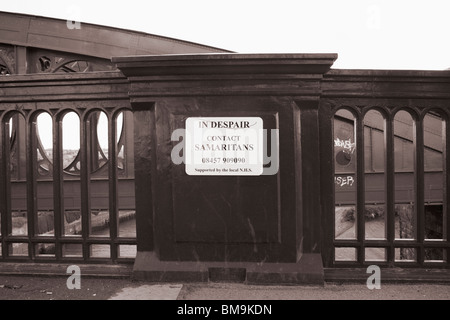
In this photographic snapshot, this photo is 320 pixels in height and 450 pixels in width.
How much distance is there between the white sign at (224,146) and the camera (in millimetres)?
2850

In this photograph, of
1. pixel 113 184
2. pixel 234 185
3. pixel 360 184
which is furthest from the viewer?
pixel 113 184

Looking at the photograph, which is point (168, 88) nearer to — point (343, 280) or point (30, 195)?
point (30, 195)

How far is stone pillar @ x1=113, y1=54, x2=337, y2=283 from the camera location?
282 cm

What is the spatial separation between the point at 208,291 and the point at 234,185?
0.76 m

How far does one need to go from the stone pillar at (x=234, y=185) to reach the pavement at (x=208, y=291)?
9 centimetres

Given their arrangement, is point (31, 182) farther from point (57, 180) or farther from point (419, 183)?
point (419, 183)

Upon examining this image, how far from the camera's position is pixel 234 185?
287 centimetres

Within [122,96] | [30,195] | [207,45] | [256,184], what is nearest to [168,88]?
[122,96]

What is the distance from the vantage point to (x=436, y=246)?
117 inches

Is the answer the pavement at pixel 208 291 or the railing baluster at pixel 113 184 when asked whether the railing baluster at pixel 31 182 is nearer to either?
the pavement at pixel 208 291

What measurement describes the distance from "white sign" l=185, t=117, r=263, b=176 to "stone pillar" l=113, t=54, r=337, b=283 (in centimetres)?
4

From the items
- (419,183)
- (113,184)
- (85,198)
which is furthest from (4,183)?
(419,183)

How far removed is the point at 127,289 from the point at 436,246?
231 cm

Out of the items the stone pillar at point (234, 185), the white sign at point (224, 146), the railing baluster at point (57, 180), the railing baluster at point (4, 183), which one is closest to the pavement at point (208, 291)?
the stone pillar at point (234, 185)
